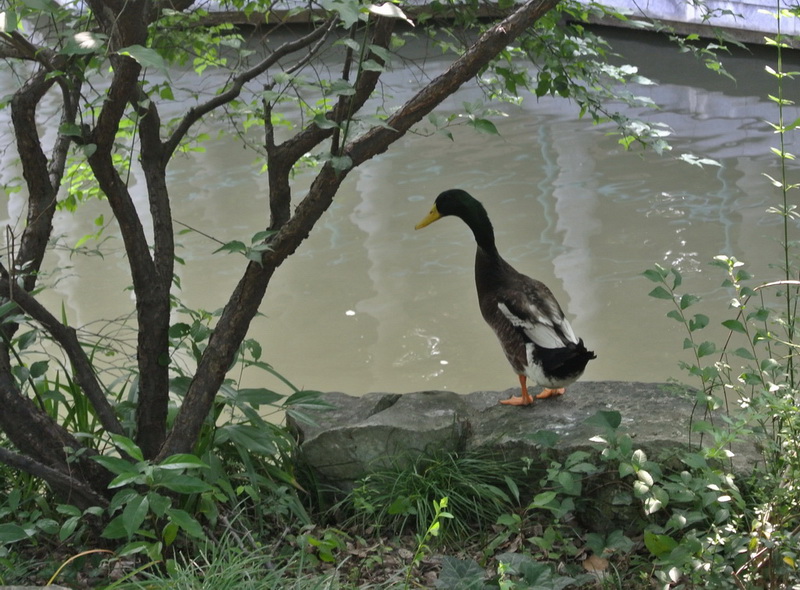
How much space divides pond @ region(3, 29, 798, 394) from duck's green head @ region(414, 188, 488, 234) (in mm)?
504

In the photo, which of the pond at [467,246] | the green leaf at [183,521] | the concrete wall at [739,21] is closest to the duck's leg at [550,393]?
the pond at [467,246]

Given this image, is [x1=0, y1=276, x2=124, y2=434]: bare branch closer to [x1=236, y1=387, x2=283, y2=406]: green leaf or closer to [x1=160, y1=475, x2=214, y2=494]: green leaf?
[x1=236, y1=387, x2=283, y2=406]: green leaf

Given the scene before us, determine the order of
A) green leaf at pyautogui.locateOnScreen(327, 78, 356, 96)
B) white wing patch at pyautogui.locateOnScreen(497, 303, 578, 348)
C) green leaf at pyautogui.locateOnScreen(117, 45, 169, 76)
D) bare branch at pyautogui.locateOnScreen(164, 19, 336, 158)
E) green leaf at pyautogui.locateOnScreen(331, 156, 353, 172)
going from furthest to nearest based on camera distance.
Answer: white wing patch at pyautogui.locateOnScreen(497, 303, 578, 348) < bare branch at pyautogui.locateOnScreen(164, 19, 336, 158) < green leaf at pyautogui.locateOnScreen(331, 156, 353, 172) < green leaf at pyautogui.locateOnScreen(327, 78, 356, 96) < green leaf at pyautogui.locateOnScreen(117, 45, 169, 76)

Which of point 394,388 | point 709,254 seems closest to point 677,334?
point 709,254

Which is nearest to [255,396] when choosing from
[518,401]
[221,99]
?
[221,99]

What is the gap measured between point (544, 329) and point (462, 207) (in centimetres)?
79

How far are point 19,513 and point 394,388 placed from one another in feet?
6.90

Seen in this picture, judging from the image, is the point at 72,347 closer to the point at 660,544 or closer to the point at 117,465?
the point at 117,465

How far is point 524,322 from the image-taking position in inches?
130

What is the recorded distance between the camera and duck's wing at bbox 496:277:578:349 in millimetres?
3217

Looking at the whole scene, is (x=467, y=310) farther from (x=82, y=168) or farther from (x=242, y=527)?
(x=242, y=527)

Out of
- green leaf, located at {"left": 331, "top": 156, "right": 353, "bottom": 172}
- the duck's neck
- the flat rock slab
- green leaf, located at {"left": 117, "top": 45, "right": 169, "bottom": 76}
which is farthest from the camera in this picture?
the duck's neck

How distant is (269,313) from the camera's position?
Answer: 17.0ft

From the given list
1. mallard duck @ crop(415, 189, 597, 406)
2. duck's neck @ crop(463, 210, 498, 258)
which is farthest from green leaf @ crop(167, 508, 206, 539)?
duck's neck @ crop(463, 210, 498, 258)
